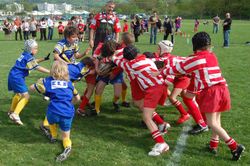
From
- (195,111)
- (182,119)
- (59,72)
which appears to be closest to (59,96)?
(59,72)

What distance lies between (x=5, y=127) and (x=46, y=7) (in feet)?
194

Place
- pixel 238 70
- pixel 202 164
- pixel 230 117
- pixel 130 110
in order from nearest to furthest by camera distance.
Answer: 1. pixel 202 164
2. pixel 230 117
3. pixel 130 110
4. pixel 238 70

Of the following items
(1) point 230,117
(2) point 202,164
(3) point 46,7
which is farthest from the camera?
(3) point 46,7

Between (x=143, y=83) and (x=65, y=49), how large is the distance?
7.64 feet

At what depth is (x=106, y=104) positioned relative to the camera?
7.50 m

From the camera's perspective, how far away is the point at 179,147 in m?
5.11

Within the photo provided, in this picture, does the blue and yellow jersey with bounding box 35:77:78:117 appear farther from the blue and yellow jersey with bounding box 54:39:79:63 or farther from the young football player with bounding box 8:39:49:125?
the blue and yellow jersey with bounding box 54:39:79:63

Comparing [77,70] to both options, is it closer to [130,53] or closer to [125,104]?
[130,53]

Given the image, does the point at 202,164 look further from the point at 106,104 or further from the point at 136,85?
the point at 106,104

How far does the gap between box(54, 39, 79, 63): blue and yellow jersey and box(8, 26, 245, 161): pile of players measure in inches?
0.8

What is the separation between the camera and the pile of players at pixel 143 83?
4629mm

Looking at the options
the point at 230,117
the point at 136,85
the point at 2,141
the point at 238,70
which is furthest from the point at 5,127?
the point at 238,70

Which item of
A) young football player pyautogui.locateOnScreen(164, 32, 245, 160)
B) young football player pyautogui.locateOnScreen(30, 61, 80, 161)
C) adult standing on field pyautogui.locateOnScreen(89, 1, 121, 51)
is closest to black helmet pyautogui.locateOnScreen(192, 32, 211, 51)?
young football player pyautogui.locateOnScreen(164, 32, 245, 160)

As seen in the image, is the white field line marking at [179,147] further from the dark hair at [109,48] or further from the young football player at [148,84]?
the dark hair at [109,48]
